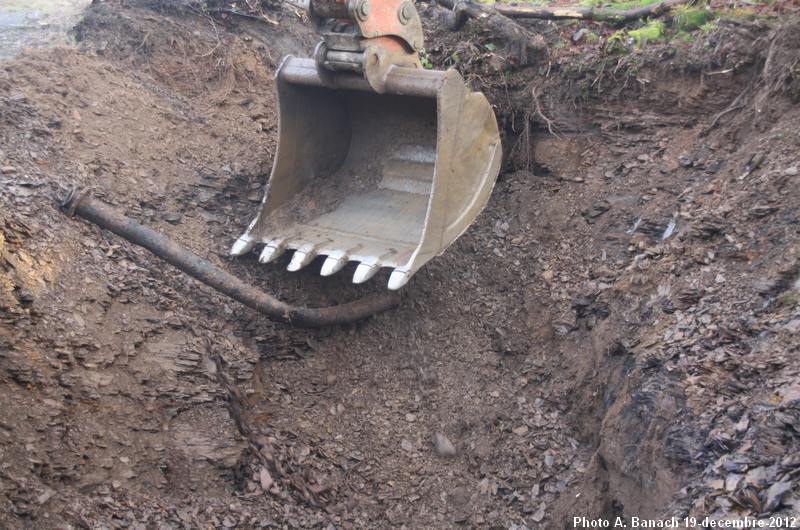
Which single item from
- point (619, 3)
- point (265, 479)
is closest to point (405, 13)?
point (619, 3)

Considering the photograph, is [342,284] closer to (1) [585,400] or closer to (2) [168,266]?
(2) [168,266]

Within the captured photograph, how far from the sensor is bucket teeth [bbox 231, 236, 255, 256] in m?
4.17

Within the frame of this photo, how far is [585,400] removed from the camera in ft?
11.6

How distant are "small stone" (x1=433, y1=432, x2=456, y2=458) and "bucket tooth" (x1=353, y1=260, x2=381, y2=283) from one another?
2.93 ft

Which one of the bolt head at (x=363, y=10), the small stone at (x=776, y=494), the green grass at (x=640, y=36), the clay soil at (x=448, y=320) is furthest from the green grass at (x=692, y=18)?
the small stone at (x=776, y=494)

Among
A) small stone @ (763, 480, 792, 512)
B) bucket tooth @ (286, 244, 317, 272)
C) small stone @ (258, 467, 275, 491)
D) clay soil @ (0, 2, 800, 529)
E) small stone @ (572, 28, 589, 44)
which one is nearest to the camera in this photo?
small stone @ (763, 480, 792, 512)

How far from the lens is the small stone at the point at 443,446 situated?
366 cm

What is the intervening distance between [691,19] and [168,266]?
3574 mm

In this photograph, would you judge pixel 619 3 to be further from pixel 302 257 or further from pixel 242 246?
pixel 242 246

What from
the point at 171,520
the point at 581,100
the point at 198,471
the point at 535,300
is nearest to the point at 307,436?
the point at 198,471

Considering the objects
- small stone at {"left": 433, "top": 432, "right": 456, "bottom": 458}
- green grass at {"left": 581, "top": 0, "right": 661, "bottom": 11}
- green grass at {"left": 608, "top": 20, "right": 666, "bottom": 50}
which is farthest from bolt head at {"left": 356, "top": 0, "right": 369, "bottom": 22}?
green grass at {"left": 581, "top": 0, "right": 661, "bottom": 11}

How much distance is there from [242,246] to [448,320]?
1267mm

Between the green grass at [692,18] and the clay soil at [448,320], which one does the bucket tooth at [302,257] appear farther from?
the green grass at [692,18]

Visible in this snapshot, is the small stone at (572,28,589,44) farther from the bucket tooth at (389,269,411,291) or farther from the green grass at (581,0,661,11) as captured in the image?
the bucket tooth at (389,269,411,291)
